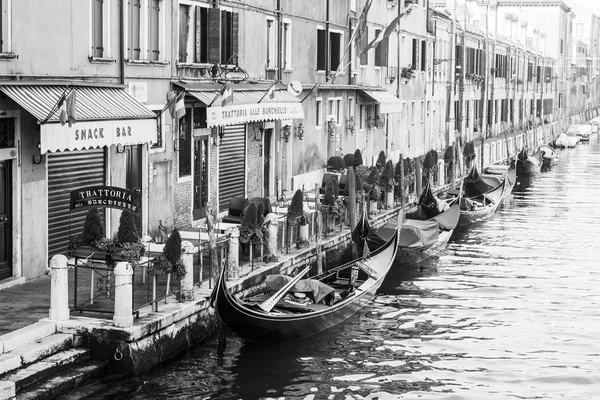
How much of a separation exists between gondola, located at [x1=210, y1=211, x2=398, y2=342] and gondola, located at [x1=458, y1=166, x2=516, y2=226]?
38.6 feet

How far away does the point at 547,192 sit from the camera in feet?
136

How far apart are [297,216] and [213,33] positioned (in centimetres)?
420

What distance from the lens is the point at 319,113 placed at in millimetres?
29094

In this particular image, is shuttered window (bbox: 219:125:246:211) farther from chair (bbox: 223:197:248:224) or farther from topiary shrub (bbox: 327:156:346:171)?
topiary shrub (bbox: 327:156:346:171)

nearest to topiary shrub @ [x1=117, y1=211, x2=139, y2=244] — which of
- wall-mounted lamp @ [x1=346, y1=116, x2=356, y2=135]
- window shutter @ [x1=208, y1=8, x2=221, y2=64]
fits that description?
window shutter @ [x1=208, y1=8, x2=221, y2=64]

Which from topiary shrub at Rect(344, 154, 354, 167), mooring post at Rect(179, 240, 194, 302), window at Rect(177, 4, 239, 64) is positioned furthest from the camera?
topiary shrub at Rect(344, 154, 354, 167)

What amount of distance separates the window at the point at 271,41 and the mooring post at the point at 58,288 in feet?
43.7

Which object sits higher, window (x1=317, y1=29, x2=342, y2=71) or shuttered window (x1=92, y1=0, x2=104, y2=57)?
window (x1=317, y1=29, x2=342, y2=71)

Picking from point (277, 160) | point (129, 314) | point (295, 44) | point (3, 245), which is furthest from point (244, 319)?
point (295, 44)

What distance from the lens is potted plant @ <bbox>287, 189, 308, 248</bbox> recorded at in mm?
19828

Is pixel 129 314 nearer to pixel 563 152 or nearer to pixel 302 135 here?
pixel 302 135

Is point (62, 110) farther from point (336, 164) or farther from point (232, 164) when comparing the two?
point (336, 164)

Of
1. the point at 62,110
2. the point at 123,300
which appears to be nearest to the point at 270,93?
the point at 62,110

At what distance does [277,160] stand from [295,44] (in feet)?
10.3
